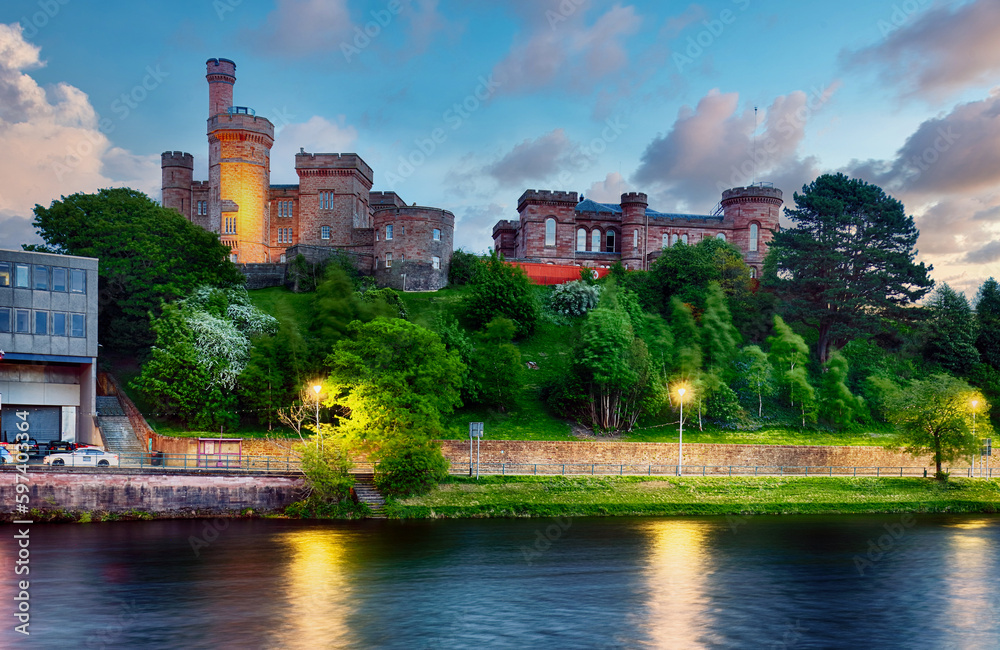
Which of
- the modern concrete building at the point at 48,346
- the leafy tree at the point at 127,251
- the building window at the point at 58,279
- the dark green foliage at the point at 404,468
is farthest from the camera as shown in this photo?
the leafy tree at the point at 127,251

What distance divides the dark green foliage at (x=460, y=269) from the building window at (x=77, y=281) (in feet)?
105

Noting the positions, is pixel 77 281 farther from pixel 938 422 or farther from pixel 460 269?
pixel 938 422

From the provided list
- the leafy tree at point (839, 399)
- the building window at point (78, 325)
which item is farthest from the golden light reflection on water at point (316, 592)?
the leafy tree at point (839, 399)

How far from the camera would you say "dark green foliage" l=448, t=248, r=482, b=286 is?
226ft

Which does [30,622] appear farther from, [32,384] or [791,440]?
[791,440]

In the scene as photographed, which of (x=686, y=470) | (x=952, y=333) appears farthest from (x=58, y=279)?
(x=952, y=333)

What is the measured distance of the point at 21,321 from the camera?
40.8m

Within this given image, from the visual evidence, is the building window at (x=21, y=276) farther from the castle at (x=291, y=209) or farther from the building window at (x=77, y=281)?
the castle at (x=291, y=209)

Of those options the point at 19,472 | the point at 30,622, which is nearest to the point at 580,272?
the point at 19,472

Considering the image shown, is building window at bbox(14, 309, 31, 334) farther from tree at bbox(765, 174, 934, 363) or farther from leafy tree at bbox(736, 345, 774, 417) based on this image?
tree at bbox(765, 174, 934, 363)

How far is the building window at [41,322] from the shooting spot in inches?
1625

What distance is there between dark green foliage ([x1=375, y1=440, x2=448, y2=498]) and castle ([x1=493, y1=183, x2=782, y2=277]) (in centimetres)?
4263

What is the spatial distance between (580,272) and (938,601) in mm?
48642

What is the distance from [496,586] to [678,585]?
587 centimetres
